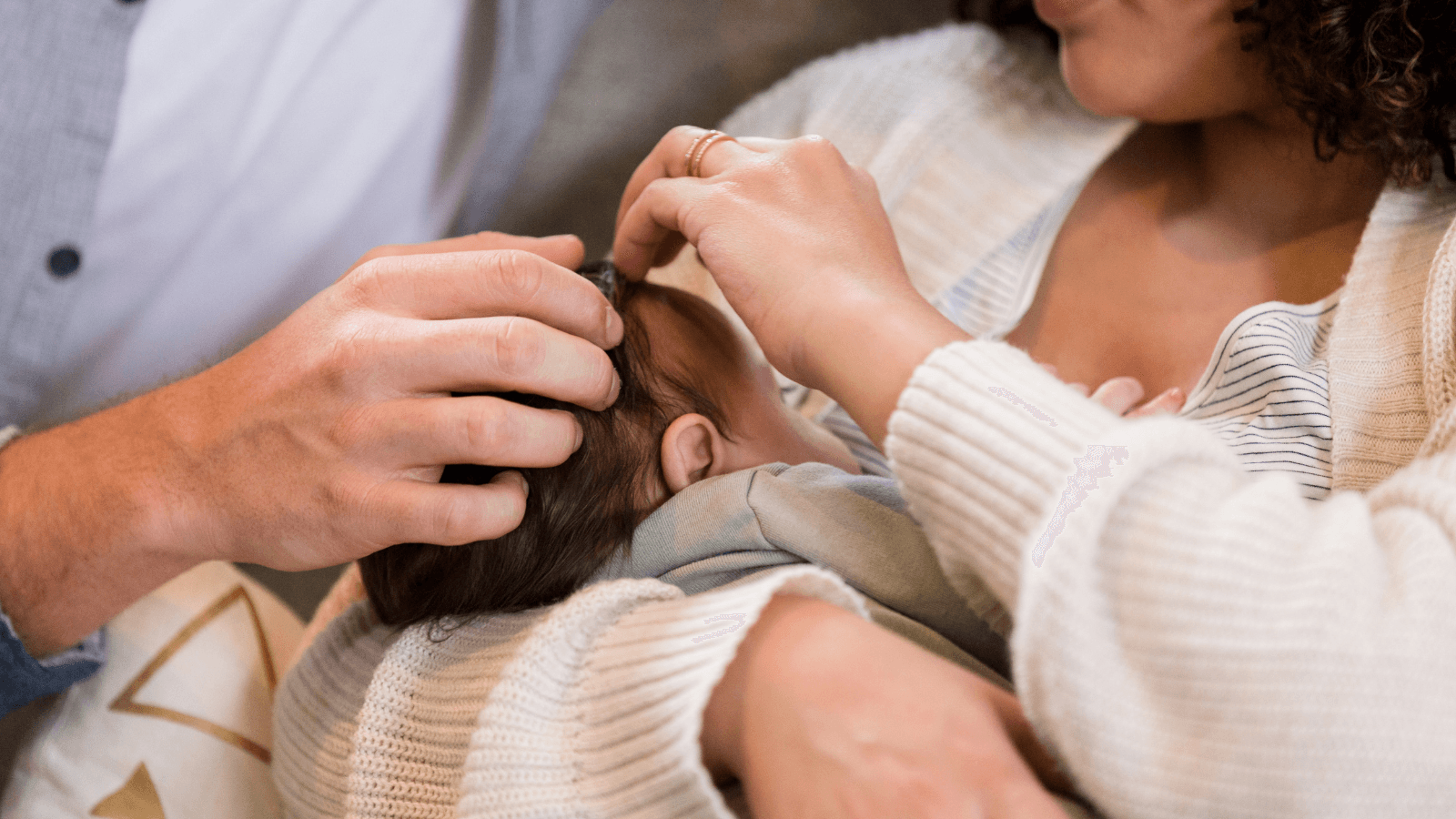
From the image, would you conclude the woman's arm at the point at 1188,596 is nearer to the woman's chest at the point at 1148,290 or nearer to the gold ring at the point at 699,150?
the gold ring at the point at 699,150

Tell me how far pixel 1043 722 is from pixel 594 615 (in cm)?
32

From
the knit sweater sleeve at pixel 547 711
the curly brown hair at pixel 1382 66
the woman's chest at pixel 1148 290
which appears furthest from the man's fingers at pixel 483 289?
the curly brown hair at pixel 1382 66

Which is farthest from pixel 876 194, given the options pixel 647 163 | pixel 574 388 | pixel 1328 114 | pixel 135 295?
pixel 135 295

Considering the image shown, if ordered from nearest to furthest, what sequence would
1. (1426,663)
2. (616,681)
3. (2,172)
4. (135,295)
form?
(1426,663) < (616,681) < (2,172) < (135,295)

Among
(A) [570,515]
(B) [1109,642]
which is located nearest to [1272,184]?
(B) [1109,642]

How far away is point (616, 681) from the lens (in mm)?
591

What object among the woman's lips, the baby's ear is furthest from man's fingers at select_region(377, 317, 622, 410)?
the woman's lips

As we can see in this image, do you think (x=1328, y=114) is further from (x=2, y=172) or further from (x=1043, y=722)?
(x=2, y=172)

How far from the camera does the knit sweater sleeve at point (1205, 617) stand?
462mm

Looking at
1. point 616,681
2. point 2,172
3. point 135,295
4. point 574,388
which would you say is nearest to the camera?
point 616,681

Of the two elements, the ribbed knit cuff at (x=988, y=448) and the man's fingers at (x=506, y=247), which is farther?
the man's fingers at (x=506, y=247)

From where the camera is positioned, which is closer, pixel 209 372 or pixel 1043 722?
pixel 1043 722

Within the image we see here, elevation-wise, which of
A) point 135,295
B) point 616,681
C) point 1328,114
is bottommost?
point 616,681

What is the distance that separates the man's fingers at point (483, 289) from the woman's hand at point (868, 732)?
0.32 m
